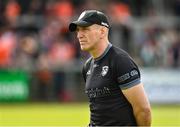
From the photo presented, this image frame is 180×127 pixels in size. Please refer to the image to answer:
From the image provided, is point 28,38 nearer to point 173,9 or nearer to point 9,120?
point 9,120

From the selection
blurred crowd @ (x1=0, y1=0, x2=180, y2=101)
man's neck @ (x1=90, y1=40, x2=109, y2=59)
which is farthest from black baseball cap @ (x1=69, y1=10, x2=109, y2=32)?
blurred crowd @ (x1=0, y1=0, x2=180, y2=101)

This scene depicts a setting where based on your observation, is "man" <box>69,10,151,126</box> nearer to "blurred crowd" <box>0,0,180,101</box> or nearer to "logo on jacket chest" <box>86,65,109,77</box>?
"logo on jacket chest" <box>86,65,109,77</box>

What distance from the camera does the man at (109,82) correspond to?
6.78 m

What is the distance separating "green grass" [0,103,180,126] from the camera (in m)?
17.1

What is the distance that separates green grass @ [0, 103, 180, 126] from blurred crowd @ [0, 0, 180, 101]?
3.74ft

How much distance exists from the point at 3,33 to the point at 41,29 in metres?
1.78

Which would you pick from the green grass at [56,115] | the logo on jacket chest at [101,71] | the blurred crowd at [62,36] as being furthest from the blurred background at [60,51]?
the logo on jacket chest at [101,71]

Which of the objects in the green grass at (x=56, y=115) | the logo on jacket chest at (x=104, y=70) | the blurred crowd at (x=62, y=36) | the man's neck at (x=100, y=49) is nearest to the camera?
the logo on jacket chest at (x=104, y=70)

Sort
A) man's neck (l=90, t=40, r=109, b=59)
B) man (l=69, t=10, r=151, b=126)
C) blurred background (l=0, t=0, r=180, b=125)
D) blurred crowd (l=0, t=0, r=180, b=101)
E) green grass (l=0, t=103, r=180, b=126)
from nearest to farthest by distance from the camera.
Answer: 1. man (l=69, t=10, r=151, b=126)
2. man's neck (l=90, t=40, r=109, b=59)
3. green grass (l=0, t=103, r=180, b=126)
4. blurred background (l=0, t=0, r=180, b=125)
5. blurred crowd (l=0, t=0, r=180, b=101)

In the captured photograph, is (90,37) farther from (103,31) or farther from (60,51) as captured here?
(60,51)

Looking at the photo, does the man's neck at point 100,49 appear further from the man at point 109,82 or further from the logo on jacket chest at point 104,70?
the logo on jacket chest at point 104,70

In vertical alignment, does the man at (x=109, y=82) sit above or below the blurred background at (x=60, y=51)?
above

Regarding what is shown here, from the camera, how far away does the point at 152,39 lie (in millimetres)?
23062

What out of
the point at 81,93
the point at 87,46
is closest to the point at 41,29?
the point at 81,93
